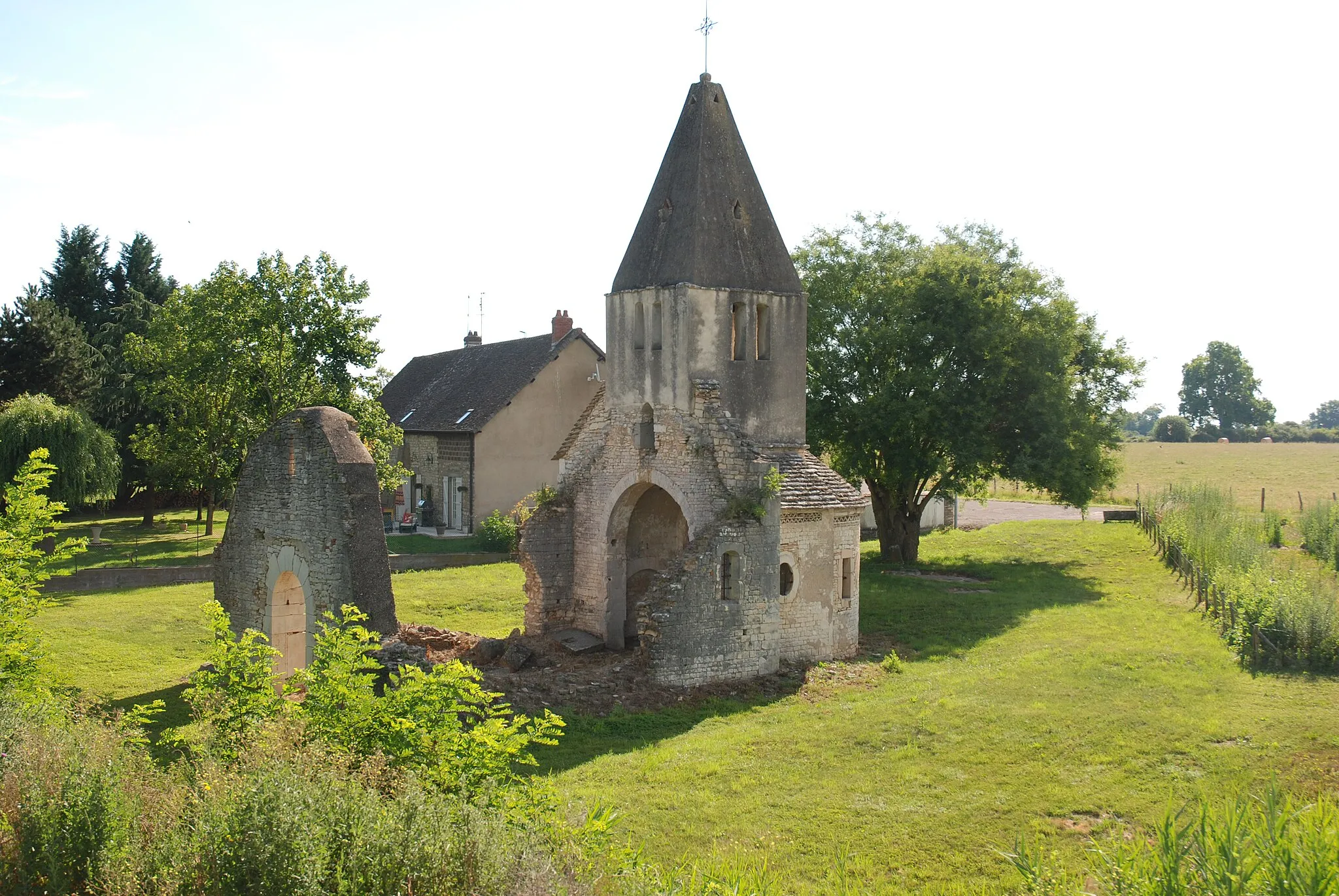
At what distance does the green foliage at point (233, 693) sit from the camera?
8.37m

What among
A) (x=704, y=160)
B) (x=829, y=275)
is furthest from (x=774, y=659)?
(x=829, y=275)

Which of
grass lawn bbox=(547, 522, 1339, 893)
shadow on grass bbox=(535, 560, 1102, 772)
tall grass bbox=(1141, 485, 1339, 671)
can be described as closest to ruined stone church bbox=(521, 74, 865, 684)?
shadow on grass bbox=(535, 560, 1102, 772)

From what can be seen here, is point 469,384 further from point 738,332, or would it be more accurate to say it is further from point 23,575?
point 23,575

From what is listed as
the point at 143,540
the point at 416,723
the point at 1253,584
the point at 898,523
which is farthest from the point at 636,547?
the point at 143,540

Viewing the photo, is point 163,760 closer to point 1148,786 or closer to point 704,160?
point 1148,786

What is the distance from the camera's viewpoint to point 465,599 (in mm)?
25172

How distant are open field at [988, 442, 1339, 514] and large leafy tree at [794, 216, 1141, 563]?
5559 millimetres

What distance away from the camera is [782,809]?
11.2m

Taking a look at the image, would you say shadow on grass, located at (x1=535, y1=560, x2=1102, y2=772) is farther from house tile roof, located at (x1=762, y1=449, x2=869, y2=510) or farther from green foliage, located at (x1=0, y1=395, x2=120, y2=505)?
green foliage, located at (x1=0, y1=395, x2=120, y2=505)

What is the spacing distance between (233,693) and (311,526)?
276 inches

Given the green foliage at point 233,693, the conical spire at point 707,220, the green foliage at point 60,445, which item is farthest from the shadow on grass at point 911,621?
the green foliage at point 60,445

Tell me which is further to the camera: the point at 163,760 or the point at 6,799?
the point at 163,760

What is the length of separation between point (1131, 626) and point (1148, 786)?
10232 mm

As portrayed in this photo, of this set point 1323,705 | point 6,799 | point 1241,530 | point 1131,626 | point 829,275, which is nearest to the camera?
point 6,799
